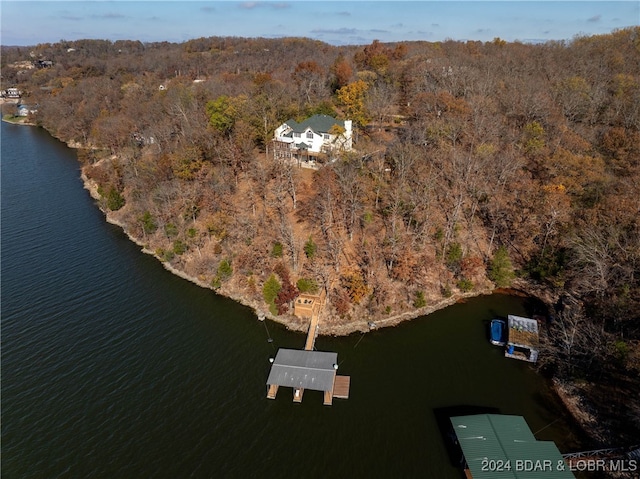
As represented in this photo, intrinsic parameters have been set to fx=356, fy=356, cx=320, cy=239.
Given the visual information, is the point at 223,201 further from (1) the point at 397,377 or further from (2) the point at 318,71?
(2) the point at 318,71

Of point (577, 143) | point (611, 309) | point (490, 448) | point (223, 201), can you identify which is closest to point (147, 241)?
A: point (223, 201)

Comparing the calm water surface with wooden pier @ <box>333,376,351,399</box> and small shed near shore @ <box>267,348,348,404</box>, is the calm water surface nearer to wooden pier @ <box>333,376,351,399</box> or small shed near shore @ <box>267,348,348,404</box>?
wooden pier @ <box>333,376,351,399</box>

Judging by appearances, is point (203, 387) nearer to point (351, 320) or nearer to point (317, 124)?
point (351, 320)

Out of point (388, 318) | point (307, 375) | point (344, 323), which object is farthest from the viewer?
point (388, 318)

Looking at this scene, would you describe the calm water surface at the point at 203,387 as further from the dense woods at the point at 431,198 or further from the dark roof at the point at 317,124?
the dark roof at the point at 317,124

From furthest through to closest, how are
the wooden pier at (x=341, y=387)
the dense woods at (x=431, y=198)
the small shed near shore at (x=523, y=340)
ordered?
the dense woods at (x=431, y=198) → the small shed near shore at (x=523, y=340) → the wooden pier at (x=341, y=387)

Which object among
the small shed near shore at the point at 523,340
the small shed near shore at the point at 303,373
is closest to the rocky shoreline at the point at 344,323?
the small shed near shore at the point at 303,373

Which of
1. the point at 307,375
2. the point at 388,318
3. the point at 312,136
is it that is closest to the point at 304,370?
the point at 307,375

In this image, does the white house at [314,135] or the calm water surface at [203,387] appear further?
the white house at [314,135]
